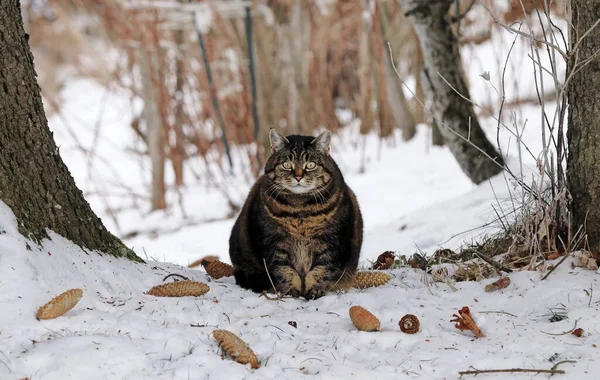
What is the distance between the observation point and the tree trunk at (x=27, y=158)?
252 cm

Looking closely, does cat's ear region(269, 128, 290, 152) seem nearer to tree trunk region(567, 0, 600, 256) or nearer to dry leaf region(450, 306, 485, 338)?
dry leaf region(450, 306, 485, 338)

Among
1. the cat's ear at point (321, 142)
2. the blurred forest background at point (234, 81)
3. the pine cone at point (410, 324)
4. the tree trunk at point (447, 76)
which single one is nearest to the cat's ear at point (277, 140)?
the cat's ear at point (321, 142)

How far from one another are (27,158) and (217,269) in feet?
3.96

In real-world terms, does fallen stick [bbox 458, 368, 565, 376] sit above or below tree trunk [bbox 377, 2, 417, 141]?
below

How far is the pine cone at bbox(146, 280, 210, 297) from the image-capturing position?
8.79ft

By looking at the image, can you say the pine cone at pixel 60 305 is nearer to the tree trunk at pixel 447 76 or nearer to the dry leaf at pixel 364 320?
the dry leaf at pixel 364 320

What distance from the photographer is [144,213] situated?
9328mm

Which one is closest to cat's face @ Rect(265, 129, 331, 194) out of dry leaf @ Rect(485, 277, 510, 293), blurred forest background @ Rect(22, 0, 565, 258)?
dry leaf @ Rect(485, 277, 510, 293)

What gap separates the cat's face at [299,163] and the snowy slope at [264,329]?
0.53 metres

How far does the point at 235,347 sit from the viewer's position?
2.21 metres

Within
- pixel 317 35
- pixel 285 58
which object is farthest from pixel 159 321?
pixel 317 35

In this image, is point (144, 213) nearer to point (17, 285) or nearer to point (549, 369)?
point (17, 285)

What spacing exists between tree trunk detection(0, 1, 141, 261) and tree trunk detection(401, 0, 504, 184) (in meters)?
2.94

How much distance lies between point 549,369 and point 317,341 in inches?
30.7
